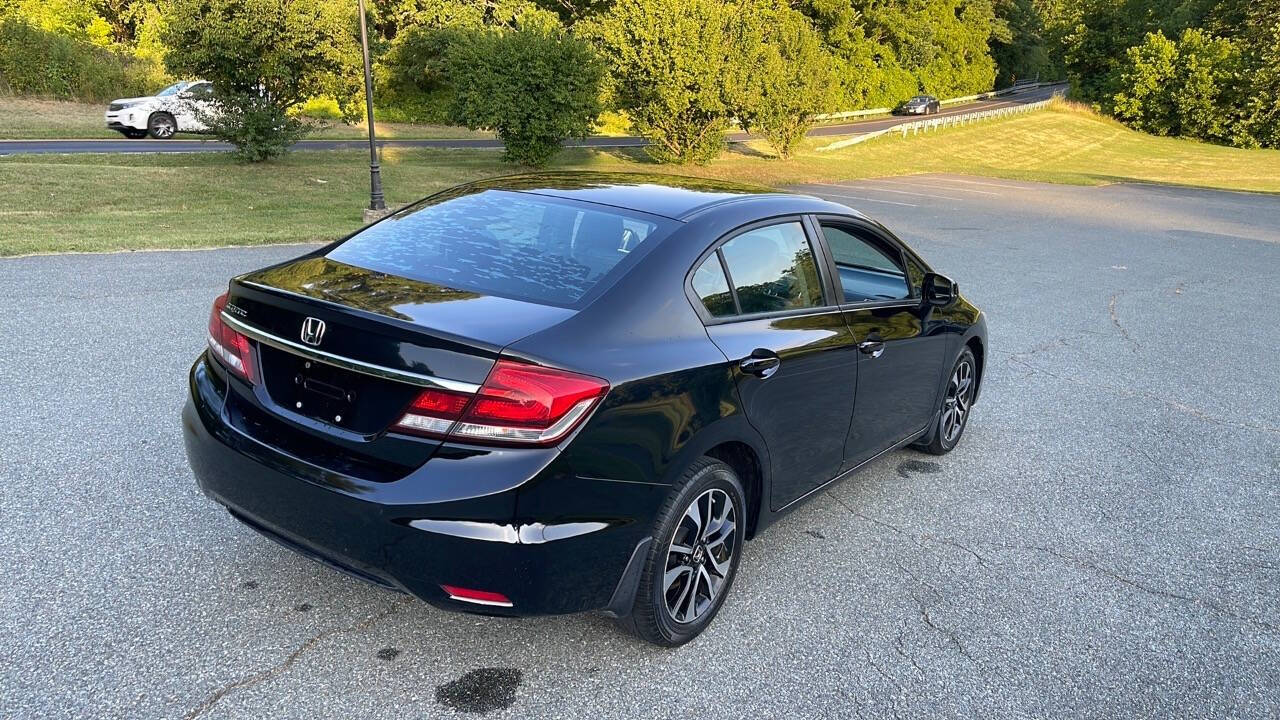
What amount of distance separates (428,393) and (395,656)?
994 mm

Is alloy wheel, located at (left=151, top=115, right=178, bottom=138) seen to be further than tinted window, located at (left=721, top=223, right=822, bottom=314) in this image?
Yes

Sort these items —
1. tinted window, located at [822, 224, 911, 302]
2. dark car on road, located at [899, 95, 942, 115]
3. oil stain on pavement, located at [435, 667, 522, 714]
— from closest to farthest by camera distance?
oil stain on pavement, located at [435, 667, 522, 714]
tinted window, located at [822, 224, 911, 302]
dark car on road, located at [899, 95, 942, 115]

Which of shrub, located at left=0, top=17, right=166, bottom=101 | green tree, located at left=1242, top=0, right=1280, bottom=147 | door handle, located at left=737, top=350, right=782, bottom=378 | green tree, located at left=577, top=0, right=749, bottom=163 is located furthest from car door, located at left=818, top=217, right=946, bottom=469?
green tree, located at left=1242, top=0, right=1280, bottom=147

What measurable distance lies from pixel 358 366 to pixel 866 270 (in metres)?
2.93

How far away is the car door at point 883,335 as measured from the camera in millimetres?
4055

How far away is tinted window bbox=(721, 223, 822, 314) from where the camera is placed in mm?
3447

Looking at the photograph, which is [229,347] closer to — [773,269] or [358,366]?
[358,366]

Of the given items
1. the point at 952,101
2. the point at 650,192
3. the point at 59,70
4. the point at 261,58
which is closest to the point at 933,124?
the point at 952,101

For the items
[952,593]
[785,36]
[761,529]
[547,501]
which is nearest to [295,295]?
[547,501]

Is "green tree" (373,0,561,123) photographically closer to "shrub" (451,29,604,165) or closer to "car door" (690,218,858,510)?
"shrub" (451,29,604,165)

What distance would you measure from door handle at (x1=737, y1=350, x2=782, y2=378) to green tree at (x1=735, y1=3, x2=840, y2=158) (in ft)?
74.4

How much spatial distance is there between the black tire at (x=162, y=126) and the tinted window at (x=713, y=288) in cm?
2736

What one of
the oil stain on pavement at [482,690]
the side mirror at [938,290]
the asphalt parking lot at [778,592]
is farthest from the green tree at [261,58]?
the oil stain on pavement at [482,690]

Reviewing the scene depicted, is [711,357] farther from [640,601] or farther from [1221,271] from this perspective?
[1221,271]
